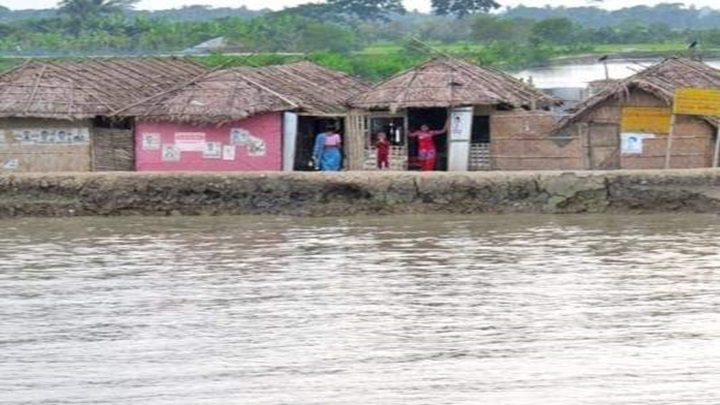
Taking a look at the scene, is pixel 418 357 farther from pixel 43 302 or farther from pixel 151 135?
pixel 151 135

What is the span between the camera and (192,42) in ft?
145

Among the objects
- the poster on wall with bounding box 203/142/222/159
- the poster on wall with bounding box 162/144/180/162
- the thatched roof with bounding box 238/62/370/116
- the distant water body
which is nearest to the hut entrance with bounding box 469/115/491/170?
the thatched roof with bounding box 238/62/370/116

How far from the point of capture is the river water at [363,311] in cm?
1175

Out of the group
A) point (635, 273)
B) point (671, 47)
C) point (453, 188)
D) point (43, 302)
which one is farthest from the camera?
point (671, 47)

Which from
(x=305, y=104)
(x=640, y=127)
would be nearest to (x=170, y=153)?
(x=305, y=104)

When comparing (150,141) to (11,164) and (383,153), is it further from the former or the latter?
(383,153)

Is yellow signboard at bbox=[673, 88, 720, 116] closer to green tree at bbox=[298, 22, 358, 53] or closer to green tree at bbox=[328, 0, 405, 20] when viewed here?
green tree at bbox=[298, 22, 358, 53]

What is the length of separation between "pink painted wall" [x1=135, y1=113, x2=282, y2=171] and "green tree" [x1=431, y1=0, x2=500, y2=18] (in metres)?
37.0

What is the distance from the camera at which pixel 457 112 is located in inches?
916

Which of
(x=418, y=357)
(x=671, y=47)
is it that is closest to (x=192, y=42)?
(x=671, y=47)

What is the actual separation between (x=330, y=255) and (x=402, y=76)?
6.09 meters

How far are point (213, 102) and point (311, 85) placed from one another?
3193 millimetres

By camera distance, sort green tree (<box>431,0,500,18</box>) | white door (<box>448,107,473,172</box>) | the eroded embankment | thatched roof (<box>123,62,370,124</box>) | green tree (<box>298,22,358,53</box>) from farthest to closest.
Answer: green tree (<box>431,0,500,18</box>) → green tree (<box>298,22,358,53</box>) → white door (<box>448,107,473,172</box>) → thatched roof (<box>123,62,370,124</box>) → the eroded embankment

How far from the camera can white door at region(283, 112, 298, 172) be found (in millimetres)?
23609
